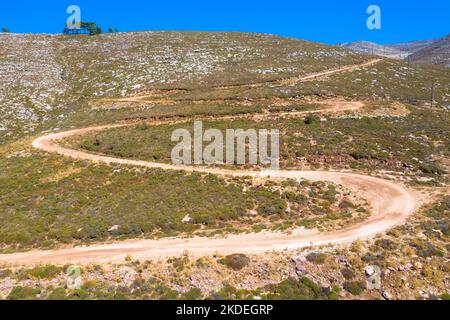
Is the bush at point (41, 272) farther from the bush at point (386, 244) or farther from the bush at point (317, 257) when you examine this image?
the bush at point (386, 244)

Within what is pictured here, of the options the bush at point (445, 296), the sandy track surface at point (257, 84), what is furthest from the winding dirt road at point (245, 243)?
the sandy track surface at point (257, 84)

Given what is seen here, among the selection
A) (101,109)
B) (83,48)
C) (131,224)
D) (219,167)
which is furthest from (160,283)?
(83,48)

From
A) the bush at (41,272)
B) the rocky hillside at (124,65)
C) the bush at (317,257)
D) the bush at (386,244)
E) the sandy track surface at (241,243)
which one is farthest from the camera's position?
the rocky hillside at (124,65)

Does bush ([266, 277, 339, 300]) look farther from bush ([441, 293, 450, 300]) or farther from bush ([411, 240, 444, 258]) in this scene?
bush ([411, 240, 444, 258])

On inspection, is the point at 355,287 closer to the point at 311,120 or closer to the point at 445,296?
the point at 445,296

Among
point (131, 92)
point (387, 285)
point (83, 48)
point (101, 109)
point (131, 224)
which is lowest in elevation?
point (387, 285)
